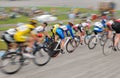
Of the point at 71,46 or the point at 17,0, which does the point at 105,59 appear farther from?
the point at 17,0

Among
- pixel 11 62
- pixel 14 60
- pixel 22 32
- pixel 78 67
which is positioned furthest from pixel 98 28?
pixel 11 62

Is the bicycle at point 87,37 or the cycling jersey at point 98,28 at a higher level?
the cycling jersey at point 98,28

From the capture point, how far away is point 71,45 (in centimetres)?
1464

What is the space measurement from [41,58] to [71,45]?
3.47 meters

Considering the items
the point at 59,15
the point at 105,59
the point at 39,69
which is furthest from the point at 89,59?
the point at 59,15

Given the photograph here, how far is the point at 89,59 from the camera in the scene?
13.0 metres

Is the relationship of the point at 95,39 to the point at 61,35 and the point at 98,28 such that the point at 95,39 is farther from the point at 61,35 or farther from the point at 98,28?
the point at 61,35

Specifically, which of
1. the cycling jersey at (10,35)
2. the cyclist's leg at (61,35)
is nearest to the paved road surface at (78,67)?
the cyclist's leg at (61,35)

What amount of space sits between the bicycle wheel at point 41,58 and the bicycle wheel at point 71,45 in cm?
289

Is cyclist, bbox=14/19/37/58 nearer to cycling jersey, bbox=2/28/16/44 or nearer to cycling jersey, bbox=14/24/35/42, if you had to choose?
cycling jersey, bbox=14/24/35/42

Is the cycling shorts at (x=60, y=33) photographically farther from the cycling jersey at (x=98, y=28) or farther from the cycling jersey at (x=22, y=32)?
the cycling jersey at (x=98, y=28)

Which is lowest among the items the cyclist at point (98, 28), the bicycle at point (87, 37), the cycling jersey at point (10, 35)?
the bicycle at point (87, 37)

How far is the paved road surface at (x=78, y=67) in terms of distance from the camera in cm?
1022

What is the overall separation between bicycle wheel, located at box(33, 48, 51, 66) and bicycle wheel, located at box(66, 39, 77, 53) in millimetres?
2887
